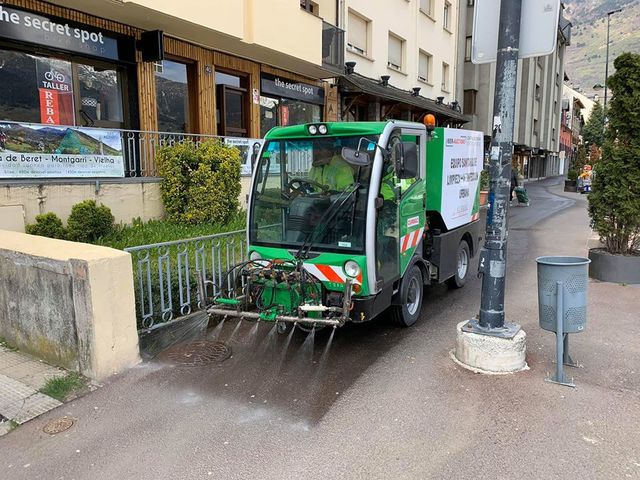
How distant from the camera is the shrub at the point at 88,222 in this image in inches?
307

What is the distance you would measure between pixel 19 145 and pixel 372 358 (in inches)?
256

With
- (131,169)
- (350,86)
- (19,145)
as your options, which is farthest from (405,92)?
(19,145)

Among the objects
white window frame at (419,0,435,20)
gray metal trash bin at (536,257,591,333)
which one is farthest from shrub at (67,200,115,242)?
white window frame at (419,0,435,20)

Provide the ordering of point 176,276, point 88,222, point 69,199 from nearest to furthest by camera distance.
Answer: point 176,276
point 88,222
point 69,199

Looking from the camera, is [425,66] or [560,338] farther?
[425,66]

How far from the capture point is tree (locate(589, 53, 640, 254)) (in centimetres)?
716

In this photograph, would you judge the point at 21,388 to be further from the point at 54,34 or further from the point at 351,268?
the point at 54,34

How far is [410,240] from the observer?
567 cm

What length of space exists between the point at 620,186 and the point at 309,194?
16.8 feet

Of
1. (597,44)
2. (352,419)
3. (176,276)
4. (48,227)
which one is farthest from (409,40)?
(597,44)

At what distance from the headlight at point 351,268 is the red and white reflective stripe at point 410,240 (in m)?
0.83

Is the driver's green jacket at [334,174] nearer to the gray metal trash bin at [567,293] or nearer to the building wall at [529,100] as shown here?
the gray metal trash bin at [567,293]

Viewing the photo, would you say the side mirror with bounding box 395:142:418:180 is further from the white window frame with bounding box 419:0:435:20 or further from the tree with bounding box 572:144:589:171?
the tree with bounding box 572:144:589:171

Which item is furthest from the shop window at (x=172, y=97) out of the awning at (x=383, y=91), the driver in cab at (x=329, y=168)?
the driver in cab at (x=329, y=168)
